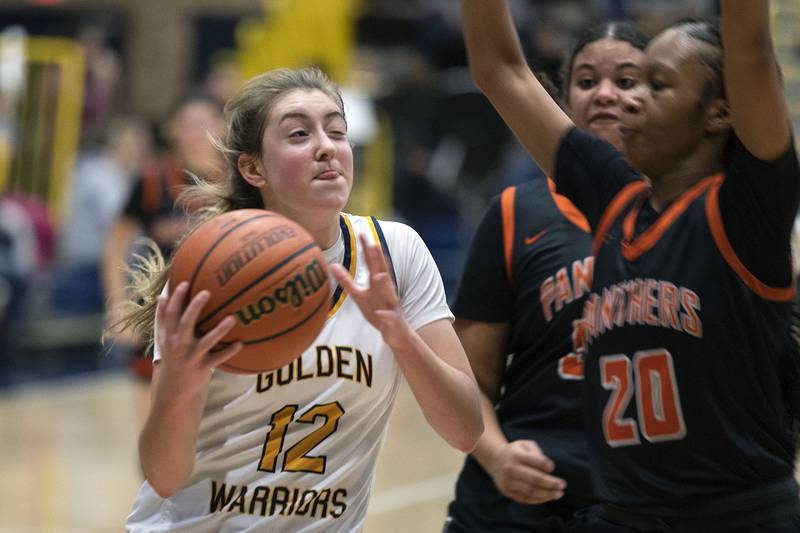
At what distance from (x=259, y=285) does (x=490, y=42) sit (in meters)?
0.78

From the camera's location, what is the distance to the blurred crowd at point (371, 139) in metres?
11.3

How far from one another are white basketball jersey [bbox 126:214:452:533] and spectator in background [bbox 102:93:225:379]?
357 cm

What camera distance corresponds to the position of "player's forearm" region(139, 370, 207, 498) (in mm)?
2654

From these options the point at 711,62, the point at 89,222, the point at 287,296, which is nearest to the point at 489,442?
the point at 287,296

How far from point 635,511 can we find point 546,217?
3.61 feet

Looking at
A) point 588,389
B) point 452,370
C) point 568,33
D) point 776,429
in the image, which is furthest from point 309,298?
point 568,33

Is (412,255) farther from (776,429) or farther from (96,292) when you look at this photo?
(96,292)

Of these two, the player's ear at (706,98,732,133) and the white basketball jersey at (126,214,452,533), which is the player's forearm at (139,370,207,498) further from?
the player's ear at (706,98,732,133)

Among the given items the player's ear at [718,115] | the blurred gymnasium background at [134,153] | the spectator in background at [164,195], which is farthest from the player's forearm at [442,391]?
the spectator in background at [164,195]

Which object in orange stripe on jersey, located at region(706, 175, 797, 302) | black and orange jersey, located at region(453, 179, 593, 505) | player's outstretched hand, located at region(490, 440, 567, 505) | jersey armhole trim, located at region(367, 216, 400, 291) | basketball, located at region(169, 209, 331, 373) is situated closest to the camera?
orange stripe on jersey, located at region(706, 175, 797, 302)

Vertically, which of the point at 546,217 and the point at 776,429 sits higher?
the point at 546,217

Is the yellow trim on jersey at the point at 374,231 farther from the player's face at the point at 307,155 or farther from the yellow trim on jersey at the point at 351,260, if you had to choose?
the player's face at the point at 307,155

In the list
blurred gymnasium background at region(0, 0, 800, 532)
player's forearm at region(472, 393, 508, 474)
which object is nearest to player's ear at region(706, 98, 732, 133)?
player's forearm at region(472, 393, 508, 474)

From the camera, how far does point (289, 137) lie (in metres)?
2.91
